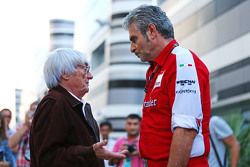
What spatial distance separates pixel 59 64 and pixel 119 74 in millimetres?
25682

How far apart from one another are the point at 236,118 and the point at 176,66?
18.3 ft

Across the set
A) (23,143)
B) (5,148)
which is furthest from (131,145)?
(5,148)

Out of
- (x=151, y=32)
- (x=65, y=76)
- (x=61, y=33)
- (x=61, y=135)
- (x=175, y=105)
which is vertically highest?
(x=61, y=33)

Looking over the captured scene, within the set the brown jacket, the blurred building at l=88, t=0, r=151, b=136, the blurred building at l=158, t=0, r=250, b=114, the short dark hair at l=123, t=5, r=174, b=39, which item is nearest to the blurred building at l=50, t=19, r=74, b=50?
the blurred building at l=88, t=0, r=151, b=136

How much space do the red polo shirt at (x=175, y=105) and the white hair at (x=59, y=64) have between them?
0.80 m

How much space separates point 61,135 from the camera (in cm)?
336

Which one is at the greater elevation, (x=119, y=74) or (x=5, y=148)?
(x=119, y=74)

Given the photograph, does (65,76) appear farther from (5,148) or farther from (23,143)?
(23,143)

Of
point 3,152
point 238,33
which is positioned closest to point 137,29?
point 3,152

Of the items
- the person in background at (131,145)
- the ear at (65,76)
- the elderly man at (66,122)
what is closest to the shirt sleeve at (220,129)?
the person in background at (131,145)

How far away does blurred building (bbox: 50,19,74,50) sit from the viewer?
132ft

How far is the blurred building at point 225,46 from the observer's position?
787cm

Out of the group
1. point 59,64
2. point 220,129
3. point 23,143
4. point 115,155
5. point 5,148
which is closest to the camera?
point 115,155

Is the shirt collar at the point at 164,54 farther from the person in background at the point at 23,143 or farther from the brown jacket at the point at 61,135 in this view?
the person in background at the point at 23,143
